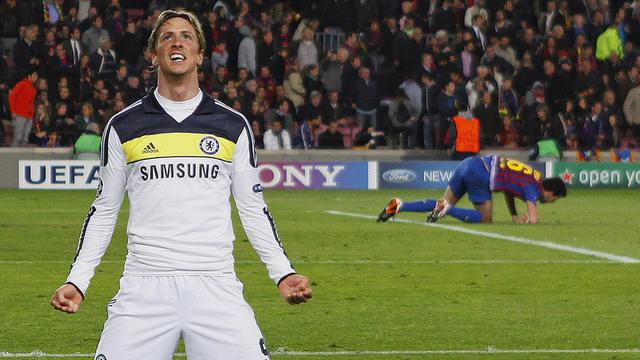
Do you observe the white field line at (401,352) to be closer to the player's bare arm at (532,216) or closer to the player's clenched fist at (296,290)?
the player's clenched fist at (296,290)

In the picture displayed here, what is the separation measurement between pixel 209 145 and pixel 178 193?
0.24 m

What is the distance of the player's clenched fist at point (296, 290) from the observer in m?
5.75

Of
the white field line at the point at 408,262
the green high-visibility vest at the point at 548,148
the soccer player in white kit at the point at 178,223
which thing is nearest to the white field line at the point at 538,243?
the white field line at the point at 408,262

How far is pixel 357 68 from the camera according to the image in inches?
1128

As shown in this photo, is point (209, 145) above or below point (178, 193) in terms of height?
above

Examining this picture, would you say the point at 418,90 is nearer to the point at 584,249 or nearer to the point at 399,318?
the point at 584,249

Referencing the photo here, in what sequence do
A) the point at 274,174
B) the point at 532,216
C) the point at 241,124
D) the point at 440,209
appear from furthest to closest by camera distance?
the point at 274,174 < the point at 532,216 < the point at 440,209 < the point at 241,124

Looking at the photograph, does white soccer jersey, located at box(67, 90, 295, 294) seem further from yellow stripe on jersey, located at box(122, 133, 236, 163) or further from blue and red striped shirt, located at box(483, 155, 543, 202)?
blue and red striped shirt, located at box(483, 155, 543, 202)

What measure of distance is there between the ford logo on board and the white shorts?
2370cm

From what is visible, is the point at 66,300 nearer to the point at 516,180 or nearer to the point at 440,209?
the point at 516,180

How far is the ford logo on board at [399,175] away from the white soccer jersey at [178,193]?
23.4 metres

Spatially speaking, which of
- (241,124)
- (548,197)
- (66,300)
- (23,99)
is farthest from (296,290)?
(23,99)

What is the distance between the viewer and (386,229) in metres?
20.0

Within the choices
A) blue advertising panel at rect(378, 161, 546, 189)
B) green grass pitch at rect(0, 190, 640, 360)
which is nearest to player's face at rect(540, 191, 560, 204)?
green grass pitch at rect(0, 190, 640, 360)
